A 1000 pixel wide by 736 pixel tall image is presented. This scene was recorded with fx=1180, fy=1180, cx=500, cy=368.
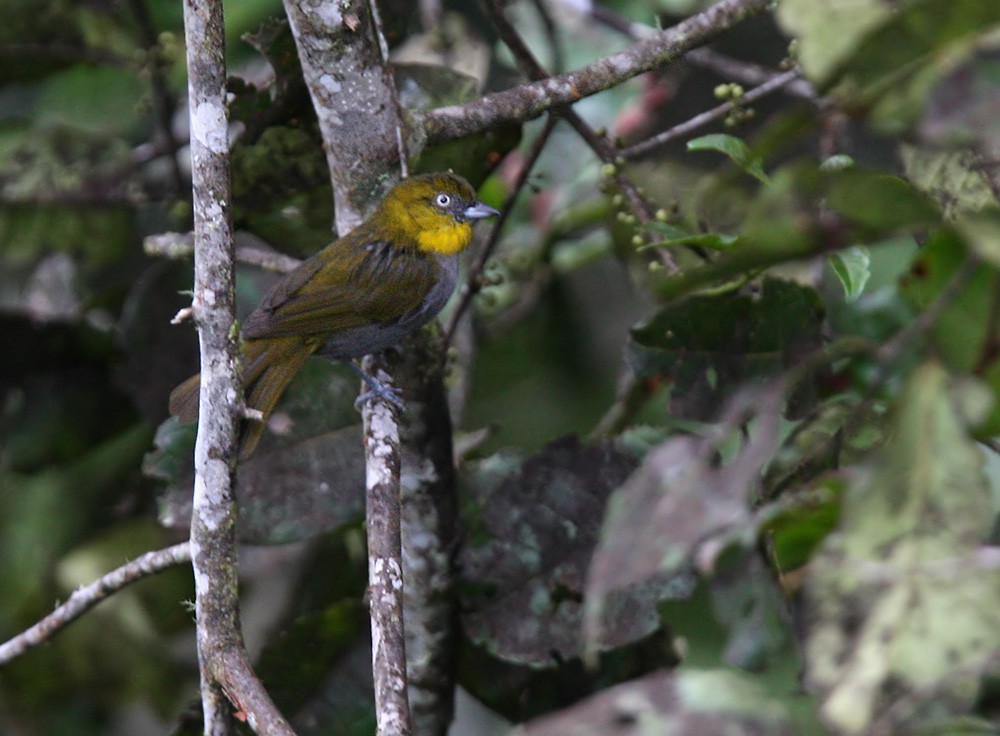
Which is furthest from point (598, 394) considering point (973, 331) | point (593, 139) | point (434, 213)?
point (973, 331)

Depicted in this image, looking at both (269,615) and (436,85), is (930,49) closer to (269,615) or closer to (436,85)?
(436,85)

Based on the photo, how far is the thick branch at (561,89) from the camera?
2363 millimetres

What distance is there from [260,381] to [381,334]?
1.05 feet

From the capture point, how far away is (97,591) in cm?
223

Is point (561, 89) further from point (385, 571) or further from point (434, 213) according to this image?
point (385, 571)

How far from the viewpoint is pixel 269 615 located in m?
4.02

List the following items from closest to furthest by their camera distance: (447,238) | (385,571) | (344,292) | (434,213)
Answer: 1. (385,571)
2. (344,292)
3. (434,213)
4. (447,238)

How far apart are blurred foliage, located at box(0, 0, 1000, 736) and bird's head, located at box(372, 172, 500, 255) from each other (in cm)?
12

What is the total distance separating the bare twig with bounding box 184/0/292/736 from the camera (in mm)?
1947

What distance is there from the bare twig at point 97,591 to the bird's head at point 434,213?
874mm

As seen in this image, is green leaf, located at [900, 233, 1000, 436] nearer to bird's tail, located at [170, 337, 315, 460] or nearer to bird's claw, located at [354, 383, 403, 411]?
bird's claw, located at [354, 383, 403, 411]

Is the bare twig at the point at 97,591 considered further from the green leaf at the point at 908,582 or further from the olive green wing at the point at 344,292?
the green leaf at the point at 908,582

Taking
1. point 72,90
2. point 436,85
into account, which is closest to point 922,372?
point 436,85

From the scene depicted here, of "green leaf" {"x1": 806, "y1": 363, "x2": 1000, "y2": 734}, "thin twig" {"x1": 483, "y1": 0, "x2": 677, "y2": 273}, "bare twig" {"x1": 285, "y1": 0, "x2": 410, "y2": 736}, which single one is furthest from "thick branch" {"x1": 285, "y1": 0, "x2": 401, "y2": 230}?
"green leaf" {"x1": 806, "y1": 363, "x2": 1000, "y2": 734}
